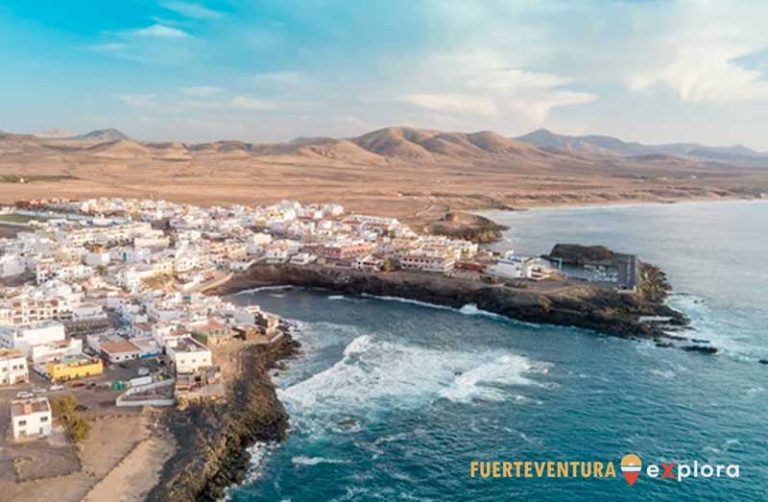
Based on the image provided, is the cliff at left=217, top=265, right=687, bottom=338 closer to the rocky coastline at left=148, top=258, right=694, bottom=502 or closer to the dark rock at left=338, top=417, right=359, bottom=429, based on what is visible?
the rocky coastline at left=148, top=258, right=694, bottom=502

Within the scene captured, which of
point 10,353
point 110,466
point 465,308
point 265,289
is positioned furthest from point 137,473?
point 265,289

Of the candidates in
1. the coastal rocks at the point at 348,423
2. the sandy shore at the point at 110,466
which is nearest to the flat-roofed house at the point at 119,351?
the sandy shore at the point at 110,466

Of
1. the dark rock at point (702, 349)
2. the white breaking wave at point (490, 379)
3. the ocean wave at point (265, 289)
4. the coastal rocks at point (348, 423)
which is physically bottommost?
the coastal rocks at point (348, 423)

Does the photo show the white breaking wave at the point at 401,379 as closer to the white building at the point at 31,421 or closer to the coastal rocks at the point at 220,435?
the coastal rocks at the point at 220,435

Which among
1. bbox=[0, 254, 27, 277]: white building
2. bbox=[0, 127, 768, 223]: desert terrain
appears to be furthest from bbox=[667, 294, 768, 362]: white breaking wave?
bbox=[0, 254, 27, 277]: white building

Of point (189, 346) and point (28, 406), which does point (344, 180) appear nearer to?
point (189, 346)

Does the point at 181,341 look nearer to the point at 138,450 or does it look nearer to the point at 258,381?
the point at 258,381
